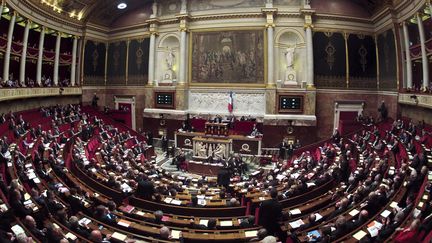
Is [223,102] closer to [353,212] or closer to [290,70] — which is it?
[290,70]

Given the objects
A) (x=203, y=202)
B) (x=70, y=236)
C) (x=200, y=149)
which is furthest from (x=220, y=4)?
(x=70, y=236)

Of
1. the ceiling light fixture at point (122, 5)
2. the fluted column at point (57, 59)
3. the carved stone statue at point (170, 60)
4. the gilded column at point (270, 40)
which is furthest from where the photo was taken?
the ceiling light fixture at point (122, 5)

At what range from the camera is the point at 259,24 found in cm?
2483

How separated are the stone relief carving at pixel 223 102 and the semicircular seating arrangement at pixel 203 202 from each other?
418 inches

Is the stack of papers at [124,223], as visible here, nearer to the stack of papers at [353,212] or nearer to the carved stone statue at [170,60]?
the stack of papers at [353,212]

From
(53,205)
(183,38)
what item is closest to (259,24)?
(183,38)

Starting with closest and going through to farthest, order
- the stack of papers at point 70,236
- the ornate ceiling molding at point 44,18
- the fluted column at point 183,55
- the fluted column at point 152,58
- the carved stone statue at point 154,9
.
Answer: the stack of papers at point 70,236 → the ornate ceiling molding at point 44,18 → the fluted column at point 183,55 → the carved stone statue at point 154,9 → the fluted column at point 152,58

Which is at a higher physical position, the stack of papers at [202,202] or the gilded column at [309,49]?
the gilded column at [309,49]

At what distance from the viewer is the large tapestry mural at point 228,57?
25109 millimetres

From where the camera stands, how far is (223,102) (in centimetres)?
2605

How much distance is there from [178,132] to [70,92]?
10.7 m

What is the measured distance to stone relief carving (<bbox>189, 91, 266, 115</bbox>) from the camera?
25.2 m

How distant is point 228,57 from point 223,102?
12.3 feet

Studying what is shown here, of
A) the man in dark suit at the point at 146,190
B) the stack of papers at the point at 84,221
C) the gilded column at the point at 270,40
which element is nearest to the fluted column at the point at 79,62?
the gilded column at the point at 270,40
